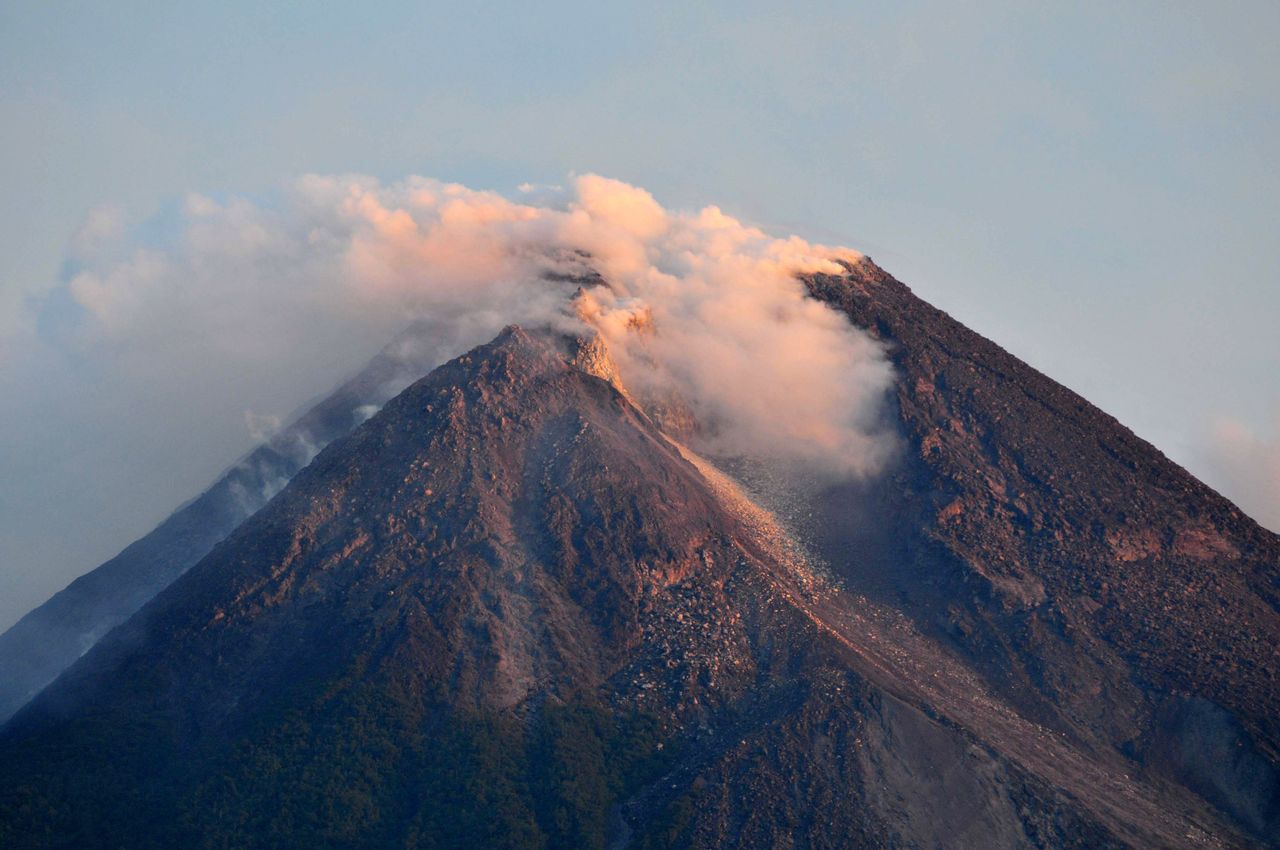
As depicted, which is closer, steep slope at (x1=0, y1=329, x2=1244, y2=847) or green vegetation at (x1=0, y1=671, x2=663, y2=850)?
green vegetation at (x1=0, y1=671, x2=663, y2=850)

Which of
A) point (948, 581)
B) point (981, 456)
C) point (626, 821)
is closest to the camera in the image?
point (626, 821)

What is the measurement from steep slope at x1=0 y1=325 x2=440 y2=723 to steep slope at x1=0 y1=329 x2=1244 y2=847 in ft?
46.1

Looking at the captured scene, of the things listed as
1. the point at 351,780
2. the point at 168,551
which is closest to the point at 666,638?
the point at 351,780

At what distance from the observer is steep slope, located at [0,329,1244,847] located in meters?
112

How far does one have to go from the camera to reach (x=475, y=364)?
14438 centimetres

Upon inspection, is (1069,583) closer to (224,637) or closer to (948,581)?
(948,581)

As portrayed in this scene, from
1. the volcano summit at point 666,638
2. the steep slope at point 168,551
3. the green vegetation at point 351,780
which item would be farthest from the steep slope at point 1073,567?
the steep slope at point 168,551

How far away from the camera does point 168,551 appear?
149 metres

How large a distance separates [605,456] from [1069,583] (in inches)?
1716

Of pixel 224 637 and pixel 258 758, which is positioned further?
pixel 224 637

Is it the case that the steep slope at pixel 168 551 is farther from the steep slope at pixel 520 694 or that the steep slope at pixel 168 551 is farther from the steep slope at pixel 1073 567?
the steep slope at pixel 1073 567

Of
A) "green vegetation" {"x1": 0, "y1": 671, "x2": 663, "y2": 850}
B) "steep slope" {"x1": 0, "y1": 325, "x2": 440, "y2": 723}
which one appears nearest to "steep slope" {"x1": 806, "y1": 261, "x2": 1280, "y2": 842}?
"green vegetation" {"x1": 0, "y1": 671, "x2": 663, "y2": 850}

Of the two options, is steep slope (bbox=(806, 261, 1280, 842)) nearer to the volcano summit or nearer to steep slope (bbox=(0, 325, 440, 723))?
the volcano summit

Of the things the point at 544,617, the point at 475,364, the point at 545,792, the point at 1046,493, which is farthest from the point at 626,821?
the point at 1046,493
